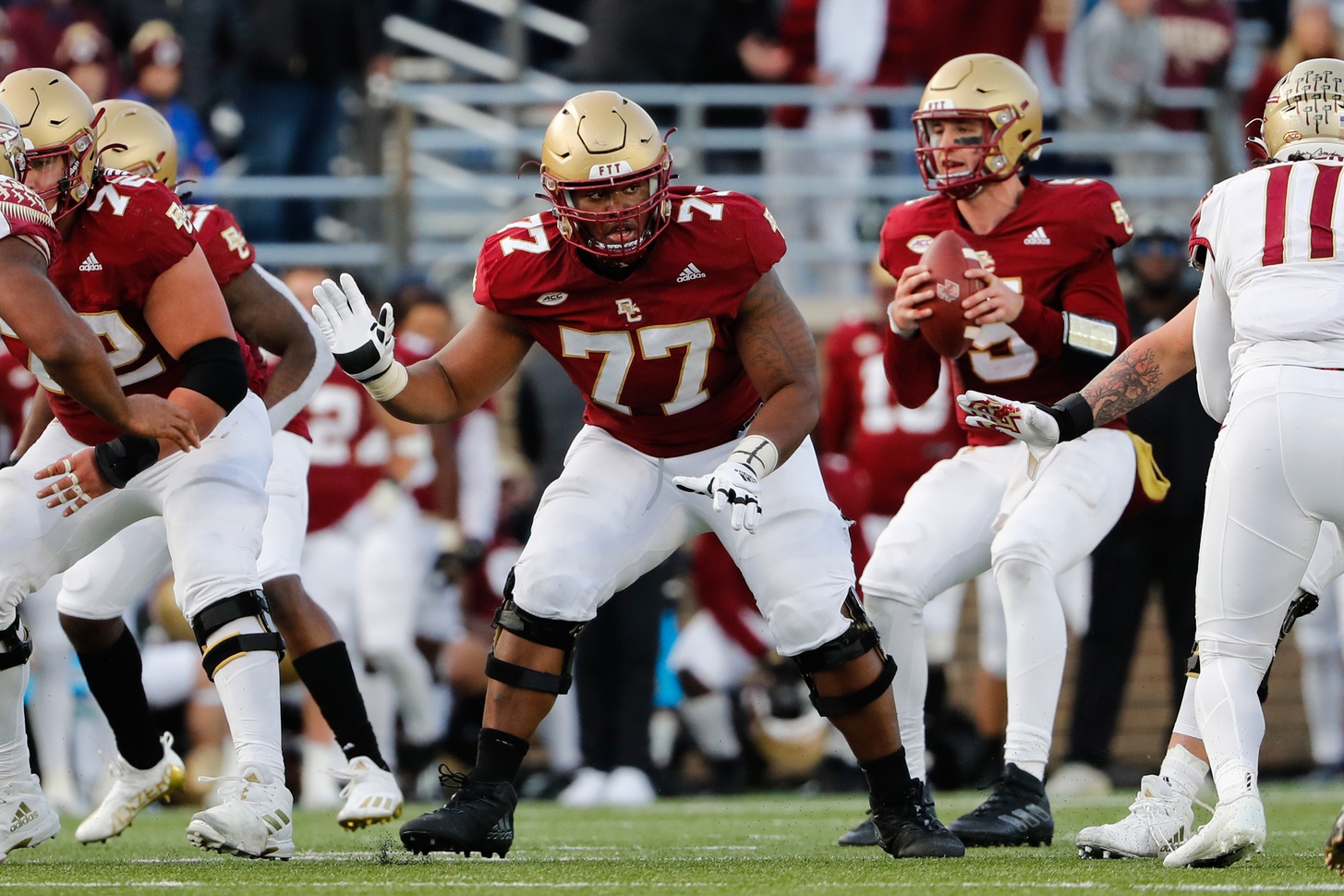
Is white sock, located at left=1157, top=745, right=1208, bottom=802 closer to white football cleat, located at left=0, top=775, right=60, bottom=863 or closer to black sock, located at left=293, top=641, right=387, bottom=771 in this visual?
black sock, located at left=293, top=641, right=387, bottom=771

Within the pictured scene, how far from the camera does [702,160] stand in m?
10.2

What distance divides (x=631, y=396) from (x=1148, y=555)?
3.26 m

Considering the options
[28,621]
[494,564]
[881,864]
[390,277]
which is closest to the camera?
[881,864]

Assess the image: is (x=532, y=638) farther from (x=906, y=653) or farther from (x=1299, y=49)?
(x=1299, y=49)

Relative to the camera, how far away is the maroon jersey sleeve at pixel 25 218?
164 inches

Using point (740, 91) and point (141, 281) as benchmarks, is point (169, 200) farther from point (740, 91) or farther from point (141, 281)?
point (740, 91)

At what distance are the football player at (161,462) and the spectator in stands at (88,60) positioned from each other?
14.2ft

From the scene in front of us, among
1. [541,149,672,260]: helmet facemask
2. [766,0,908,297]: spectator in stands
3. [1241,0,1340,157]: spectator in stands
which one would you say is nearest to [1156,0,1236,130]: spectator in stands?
[1241,0,1340,157]: spectator in stands

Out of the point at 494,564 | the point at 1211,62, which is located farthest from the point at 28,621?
the point at 1211,62

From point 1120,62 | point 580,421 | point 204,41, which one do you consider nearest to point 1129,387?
point 580,421

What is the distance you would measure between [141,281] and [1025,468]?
2.31 m

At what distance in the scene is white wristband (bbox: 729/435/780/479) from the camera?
4305 mm

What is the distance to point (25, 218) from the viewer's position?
420 centimetres

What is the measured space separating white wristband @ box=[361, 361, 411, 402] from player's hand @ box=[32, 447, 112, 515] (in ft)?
2.11
